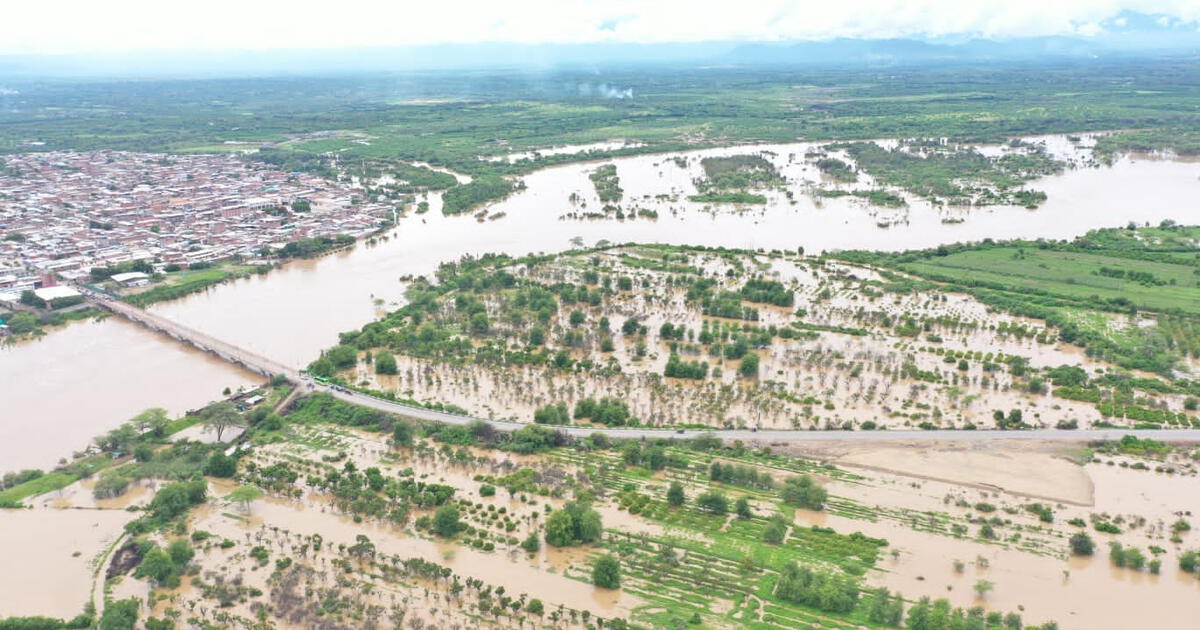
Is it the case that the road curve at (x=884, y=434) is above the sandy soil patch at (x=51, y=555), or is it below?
above

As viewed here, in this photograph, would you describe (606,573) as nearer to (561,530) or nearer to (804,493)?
(561,530)

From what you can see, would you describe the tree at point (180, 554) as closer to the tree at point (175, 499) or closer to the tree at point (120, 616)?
the tree at point (120, 616)

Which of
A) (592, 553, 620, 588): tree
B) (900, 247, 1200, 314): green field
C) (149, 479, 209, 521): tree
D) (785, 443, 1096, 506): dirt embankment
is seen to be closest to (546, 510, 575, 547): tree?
(592, 553, 620, 588): tree

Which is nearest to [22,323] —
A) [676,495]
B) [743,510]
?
[676,495]

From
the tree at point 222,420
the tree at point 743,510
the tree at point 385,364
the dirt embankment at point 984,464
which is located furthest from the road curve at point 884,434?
the tree at point 222,420

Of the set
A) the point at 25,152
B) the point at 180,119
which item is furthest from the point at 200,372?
the point at 180,119

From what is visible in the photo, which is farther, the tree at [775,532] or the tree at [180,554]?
the tree at [775,532]

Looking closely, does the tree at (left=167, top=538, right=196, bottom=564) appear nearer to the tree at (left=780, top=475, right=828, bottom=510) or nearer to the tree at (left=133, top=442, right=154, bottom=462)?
the tree at (left=133, top=442, right=154, bottom=462)
